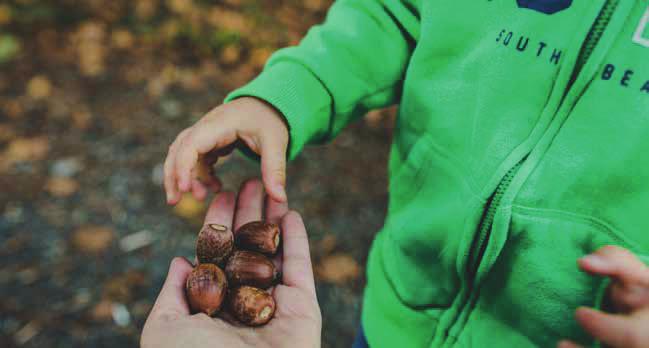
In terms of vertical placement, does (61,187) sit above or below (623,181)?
below

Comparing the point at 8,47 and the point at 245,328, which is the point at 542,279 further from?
the point at 8,47

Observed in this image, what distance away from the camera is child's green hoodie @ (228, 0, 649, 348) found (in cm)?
87

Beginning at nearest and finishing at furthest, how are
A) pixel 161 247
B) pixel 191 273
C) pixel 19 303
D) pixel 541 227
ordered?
1. pixel 541 227
2. pixel 191 273
3. pixel 19 303
4. pixel 161 247

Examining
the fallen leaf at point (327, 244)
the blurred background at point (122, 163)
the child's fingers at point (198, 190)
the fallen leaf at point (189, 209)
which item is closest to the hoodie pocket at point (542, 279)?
the child's fingers at point (198, 190)

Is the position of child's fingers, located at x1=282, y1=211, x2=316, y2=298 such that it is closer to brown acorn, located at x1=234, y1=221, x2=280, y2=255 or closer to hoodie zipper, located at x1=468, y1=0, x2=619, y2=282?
brown acorn, located at x1=234, y1=221, x2=280, y2=255

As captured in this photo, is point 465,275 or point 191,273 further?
point 191,273

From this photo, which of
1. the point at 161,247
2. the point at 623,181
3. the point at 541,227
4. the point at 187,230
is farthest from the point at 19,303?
the point at 623,181

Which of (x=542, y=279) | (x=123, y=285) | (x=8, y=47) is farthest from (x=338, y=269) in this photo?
(x=8, y=47)

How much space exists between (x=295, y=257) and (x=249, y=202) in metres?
0.25

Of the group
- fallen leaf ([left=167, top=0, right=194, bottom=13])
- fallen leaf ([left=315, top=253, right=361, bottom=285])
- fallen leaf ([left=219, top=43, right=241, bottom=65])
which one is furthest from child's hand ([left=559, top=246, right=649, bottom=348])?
fallen leaf ([left=167, top=0, right=194, bottom=13])

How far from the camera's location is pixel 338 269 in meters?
2.45

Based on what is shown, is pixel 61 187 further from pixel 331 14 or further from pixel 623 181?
pixel 623 181

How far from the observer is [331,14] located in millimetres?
1342

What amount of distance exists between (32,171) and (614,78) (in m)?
2.83
